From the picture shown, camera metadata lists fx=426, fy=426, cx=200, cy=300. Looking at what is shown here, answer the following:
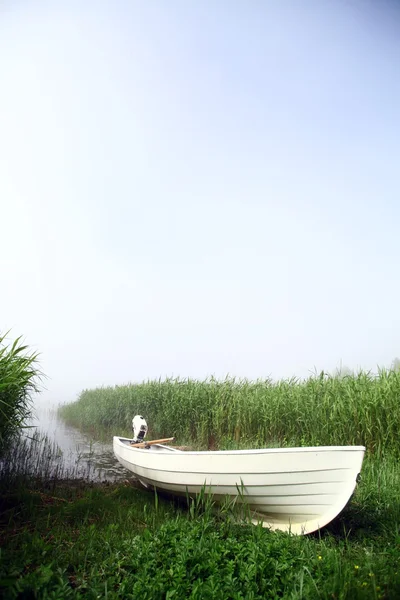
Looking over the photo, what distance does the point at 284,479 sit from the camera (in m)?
4.72

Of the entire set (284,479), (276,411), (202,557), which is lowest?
(202,557)

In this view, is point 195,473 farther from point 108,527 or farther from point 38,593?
point 38,593

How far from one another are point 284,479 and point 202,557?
4.64ft

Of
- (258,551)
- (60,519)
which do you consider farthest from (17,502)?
(258,551)

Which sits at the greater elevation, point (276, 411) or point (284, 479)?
point (276, 411)

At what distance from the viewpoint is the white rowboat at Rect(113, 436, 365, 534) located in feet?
14.8

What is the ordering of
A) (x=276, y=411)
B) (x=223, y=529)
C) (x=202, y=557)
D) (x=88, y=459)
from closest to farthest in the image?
(x=202, y=557)
(x=223, y=529)
(x=276, y=411)
(x=88, y=459)

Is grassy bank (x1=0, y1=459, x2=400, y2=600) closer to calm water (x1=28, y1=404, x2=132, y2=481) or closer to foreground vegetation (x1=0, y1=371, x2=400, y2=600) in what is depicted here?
foreground vegetation (x1=0, y1=371, x2=400, y2=600)

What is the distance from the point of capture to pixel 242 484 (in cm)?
500

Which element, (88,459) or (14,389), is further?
(88,459)

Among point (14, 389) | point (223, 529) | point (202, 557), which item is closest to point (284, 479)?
point (223, 529)

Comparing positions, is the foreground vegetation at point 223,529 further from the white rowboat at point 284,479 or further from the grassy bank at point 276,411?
the white rowboat at point 284,479

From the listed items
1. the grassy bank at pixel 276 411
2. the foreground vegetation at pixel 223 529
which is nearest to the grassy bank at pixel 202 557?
the foreground vegetation at pixel 223 529

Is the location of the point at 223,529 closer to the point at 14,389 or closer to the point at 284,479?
the point at 284,479
